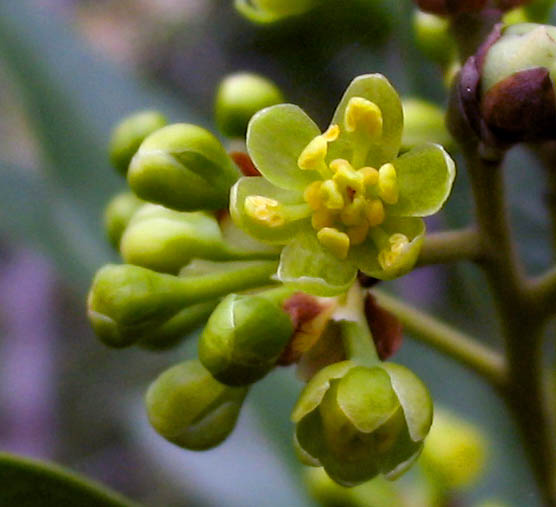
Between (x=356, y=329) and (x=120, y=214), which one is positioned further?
(x=120, y=214)

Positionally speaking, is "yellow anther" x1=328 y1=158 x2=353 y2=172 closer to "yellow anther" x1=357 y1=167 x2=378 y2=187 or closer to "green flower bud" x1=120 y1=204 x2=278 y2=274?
"yellow anther" x1=357 y1=167 x2=378 y2=187

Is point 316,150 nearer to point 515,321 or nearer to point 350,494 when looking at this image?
point 515,321

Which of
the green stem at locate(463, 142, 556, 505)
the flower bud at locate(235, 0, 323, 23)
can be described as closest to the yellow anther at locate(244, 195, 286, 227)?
the green stem at locate(463, 142, 556, 505)

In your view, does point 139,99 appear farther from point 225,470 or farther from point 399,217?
point 399,217

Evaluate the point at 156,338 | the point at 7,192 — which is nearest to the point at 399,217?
the point at 156,338

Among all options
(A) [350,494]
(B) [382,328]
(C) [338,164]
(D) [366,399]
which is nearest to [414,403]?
(D) [366,399]

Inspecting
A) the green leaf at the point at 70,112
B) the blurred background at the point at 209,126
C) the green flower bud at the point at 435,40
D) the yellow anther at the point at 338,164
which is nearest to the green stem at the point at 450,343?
the yellow anther at the point at 338,164
